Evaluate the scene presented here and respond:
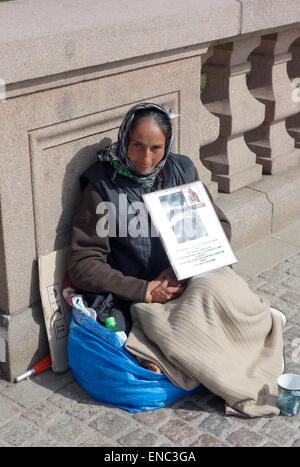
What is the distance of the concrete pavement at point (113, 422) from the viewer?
3195mm

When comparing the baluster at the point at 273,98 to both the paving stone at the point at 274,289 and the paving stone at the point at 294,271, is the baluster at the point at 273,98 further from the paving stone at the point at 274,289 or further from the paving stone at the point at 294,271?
the paving stone at the point at 274,289

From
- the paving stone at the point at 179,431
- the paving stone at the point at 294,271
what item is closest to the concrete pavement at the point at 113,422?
the paving stone at the point at 179,431

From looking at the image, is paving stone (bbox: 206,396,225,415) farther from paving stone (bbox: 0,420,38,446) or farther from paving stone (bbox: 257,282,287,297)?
paving stone (bbox: 257,282,287,297)

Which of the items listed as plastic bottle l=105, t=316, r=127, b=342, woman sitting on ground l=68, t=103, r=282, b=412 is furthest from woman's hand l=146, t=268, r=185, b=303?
plastic bottle l=105, t=316, r=127, b=342

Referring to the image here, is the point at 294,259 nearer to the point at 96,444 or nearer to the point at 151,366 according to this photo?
the point at 151,366

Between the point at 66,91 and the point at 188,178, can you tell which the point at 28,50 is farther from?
the point at 188,178

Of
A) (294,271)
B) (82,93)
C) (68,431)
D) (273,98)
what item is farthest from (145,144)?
(273,98)

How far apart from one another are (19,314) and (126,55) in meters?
1.32

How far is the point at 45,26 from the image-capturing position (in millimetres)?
3402

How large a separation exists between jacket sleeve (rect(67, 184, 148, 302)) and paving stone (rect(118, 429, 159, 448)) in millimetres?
614

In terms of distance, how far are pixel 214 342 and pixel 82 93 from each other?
1.29 metres

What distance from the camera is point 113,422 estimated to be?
10.9 feet

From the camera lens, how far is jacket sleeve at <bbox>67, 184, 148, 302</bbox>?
11.6 feet

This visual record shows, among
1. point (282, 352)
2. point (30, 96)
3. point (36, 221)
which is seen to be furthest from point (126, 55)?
point (282, 352)
